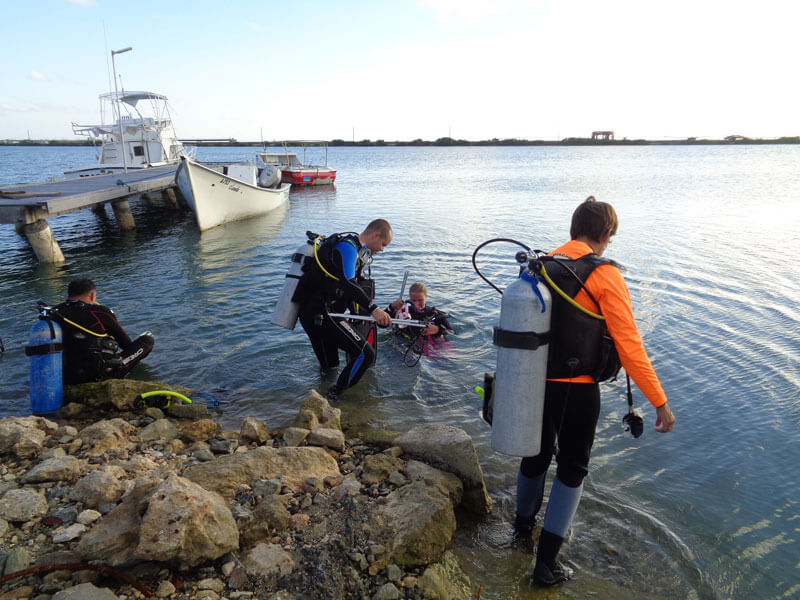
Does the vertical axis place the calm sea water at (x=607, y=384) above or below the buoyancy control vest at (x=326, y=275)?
below

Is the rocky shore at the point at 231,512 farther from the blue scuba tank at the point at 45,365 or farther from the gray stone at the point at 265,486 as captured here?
the blue scuba tank at the point at 45,365

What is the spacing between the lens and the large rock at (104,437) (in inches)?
168

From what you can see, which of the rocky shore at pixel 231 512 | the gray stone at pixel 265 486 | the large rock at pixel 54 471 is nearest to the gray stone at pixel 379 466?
the rocky shore at pixel 231 512

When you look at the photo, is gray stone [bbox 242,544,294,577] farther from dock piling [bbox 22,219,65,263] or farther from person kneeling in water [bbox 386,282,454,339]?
dock piling [bbox 22,219,65,263]

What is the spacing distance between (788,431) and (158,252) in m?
15.4

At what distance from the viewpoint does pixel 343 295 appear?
5.68 meters

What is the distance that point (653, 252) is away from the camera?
13.3 meters

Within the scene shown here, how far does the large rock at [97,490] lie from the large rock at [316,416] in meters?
1.75

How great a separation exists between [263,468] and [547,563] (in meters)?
2.13

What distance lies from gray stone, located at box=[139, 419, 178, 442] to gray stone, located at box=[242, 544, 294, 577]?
7.21 feet

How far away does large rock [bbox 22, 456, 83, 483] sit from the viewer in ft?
11.7

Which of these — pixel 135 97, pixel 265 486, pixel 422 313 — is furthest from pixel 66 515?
pixel 135 97

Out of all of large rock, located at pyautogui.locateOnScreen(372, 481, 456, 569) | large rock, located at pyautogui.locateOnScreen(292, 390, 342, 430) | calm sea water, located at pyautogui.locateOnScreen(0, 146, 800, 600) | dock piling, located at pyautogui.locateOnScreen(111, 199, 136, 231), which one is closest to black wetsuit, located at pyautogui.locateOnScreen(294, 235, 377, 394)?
calm sea water, located at pyautogui.locateOnScreen(0, 146, 800, 600)

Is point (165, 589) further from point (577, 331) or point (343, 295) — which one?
point (343, 295)
